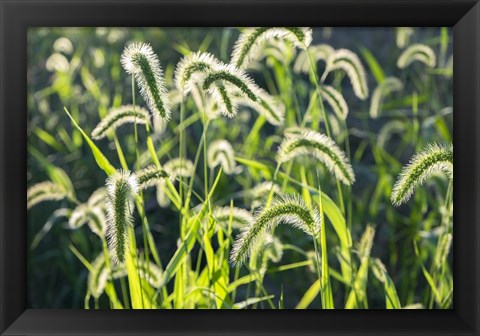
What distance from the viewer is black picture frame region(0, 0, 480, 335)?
3.03 ft

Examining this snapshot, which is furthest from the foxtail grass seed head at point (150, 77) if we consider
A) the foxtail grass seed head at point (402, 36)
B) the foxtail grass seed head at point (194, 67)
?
the foxtail grass seed head at point (402, 36)

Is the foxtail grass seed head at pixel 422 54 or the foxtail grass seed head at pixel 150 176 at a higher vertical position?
the foxtail grass seed head at pixel 422 54

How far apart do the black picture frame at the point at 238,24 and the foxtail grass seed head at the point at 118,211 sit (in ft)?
0.47

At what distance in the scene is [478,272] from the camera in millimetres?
947

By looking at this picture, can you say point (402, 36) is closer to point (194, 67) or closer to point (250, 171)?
point (250, 171)

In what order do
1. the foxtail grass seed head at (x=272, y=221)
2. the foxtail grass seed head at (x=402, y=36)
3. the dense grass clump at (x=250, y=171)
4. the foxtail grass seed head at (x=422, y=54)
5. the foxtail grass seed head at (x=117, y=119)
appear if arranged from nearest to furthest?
1. the foxtail grass seed head at (x=272, y=221)
2. the foxtail grass seed head at (x=117, y=119)
3. the dense grass clump at (x=250, y=171)
4. the foxtail grass seed head at (x=422, y=54)
5. the foxtail grass seed head at (x=402, y=36)

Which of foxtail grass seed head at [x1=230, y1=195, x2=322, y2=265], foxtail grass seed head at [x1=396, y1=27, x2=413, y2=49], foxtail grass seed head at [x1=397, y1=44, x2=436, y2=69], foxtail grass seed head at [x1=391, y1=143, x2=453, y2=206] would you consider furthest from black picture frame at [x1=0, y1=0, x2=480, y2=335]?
foxtail grass seed head at [x1=396, y1=27, x2=413, y2=49]

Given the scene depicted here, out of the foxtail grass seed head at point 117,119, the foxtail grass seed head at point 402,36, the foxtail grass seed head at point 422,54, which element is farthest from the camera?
the foxtail grass seed head at point 402,36

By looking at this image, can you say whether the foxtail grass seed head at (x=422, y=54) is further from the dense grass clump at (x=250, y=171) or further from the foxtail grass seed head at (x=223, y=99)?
the foxtail grass seed head at (x=223, y=99)

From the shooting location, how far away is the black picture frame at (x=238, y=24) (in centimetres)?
92

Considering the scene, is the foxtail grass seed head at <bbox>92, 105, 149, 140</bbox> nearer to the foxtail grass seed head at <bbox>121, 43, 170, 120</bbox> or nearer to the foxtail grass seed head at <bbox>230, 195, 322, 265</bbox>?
the foxtail grass seed head at <bbox>121, 43, 170, 120</bbox>

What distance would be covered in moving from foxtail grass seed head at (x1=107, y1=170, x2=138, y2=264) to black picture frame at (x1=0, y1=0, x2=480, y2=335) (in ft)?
0.47

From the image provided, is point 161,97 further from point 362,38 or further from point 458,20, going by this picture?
point 362,38

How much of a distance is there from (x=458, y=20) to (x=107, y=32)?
5.44 ft
